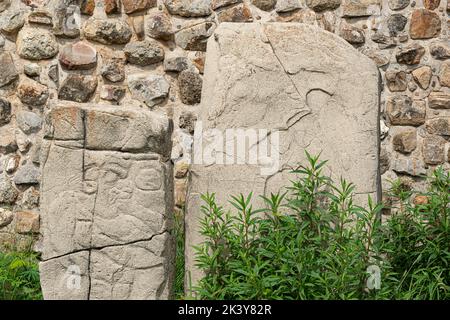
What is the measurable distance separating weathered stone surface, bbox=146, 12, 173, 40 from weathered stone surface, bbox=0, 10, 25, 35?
2.88ft

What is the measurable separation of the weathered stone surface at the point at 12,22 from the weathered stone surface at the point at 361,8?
87.8 inches

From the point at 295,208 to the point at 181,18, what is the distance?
223 cm

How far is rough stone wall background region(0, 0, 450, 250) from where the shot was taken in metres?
5.10

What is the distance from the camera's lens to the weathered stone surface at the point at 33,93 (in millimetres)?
5102

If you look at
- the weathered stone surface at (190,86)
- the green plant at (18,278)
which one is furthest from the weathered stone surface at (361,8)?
the green plant at (18,278)

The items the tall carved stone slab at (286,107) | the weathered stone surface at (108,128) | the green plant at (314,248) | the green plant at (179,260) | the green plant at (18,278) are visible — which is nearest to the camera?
the green plant at (314,248)

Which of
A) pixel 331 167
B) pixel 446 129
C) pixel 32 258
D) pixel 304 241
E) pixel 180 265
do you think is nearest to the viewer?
pixel 304 241

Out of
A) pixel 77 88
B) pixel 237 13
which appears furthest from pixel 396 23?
pixel 77 88

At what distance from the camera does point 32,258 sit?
4.63 metres

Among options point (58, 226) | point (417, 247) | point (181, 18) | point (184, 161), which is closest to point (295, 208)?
point (417, 247)

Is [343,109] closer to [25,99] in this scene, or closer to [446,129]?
[446,129]

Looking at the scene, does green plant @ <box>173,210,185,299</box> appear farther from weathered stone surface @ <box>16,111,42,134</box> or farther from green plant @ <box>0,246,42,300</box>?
weathered stone surface @ <box>16,111,42,134</box>

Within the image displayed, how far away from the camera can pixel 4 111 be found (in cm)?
512

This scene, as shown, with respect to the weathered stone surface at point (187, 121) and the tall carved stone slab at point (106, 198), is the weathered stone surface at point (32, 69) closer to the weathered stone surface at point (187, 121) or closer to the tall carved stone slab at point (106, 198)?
the weathered stone surface at point (187, 121)
